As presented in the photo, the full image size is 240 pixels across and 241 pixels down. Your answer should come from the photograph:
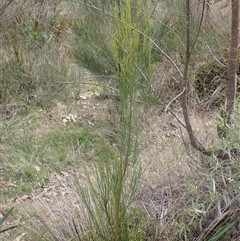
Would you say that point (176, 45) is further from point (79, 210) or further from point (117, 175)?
point (117, 175)

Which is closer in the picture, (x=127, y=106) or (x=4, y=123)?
(x=127, y=106)

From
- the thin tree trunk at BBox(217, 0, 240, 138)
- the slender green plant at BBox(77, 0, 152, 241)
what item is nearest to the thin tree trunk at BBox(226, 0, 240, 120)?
the thin tree trunk at BBox(217, 0, 240, 138)

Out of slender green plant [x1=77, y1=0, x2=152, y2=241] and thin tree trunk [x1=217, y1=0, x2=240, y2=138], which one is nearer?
slender green plant [x1=77, y1=0, x2=152, y2=241]

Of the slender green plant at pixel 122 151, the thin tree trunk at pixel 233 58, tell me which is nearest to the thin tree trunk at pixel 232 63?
the thin tree trunk at pixel 233 58

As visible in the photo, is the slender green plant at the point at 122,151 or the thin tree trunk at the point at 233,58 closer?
the slender green plant at the point at 122,151

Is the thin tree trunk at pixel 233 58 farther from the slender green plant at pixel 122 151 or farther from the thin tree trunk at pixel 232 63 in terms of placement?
the slender green plant at pixel 122 151

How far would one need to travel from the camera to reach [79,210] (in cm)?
248

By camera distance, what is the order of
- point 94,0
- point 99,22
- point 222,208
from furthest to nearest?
point 99,22, point 94,0, point 222,208

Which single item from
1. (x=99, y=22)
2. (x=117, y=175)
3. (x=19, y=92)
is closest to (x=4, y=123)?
(x=19, y=92)

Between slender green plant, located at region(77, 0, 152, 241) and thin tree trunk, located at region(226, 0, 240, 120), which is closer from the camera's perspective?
slender green plant, located at region(77, 0, 152, 241)

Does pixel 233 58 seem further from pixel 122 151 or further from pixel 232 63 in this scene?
pixel 122 151

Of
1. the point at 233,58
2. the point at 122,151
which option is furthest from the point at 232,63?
the point at 122,151

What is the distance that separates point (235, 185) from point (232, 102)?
0.63 m

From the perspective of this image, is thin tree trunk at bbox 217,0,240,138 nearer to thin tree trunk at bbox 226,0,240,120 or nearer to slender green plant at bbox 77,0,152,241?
thin tree trunk at bbox 226,0,240,120
